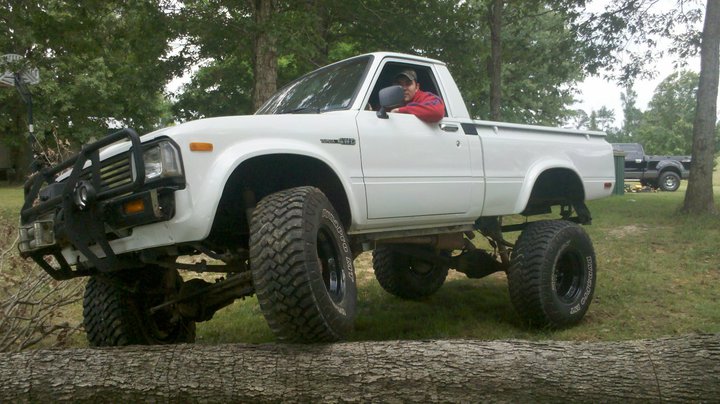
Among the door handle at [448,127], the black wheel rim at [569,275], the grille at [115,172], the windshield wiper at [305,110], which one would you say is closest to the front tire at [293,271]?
the grille at [115,172]

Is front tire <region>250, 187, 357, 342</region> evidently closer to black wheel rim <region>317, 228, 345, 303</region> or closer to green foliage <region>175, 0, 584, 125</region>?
black wheel rim <region>317, 228, 345, 303</region>

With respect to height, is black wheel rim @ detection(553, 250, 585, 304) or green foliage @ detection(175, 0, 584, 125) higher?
green foliage @ detection(175, 0, 584, 125)

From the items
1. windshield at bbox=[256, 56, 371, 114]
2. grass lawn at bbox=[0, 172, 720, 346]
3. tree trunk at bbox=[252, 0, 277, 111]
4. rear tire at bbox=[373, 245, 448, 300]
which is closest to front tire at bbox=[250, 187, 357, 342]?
windshield at bbox=[256, 56, 371, 114]

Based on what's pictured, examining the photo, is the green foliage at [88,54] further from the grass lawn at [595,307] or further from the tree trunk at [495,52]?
the tree trunk at [495,52]

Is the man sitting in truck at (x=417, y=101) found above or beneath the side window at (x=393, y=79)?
beneath

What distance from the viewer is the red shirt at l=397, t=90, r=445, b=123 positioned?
413 cm

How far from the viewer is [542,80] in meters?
26.8

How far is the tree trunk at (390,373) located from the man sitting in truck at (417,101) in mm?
1739

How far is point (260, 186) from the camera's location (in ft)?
12.0

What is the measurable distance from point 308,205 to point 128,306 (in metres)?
1.68

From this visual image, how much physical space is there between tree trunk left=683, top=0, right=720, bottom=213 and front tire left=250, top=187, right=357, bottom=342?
11186 millimetres

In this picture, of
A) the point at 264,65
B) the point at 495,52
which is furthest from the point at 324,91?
the point at 495,52

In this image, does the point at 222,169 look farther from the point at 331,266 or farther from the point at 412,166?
the point at 412,166

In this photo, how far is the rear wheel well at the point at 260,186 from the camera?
3.42 m
